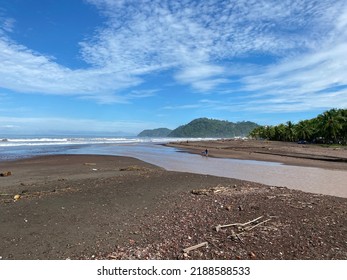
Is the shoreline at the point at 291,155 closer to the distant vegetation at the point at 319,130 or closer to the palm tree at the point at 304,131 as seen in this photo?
the distant vegetation at the point at 319,130

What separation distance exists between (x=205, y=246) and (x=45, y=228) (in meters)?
3.96

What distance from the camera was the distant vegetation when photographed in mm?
79000

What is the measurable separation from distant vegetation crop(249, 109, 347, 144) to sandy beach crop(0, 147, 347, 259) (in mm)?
78911

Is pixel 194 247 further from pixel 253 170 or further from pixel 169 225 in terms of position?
pixel 253 170

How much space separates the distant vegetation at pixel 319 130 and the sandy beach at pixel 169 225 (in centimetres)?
7891

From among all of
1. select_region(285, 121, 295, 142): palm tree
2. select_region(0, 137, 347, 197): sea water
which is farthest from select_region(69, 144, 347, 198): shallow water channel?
select_region(285, 121, 295, 142): palm tree

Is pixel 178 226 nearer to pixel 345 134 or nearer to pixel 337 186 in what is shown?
pixel 337 186

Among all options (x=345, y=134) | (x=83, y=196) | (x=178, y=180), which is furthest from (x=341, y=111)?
(x=83, y=196)

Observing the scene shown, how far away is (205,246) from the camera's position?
234 inches

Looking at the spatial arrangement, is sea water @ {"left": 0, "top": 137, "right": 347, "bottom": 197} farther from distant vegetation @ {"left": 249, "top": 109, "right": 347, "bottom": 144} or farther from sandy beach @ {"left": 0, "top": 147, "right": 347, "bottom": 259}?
distant vegetation @ {"left": 249, "top": 109, "right": 347, "bottom": 144}

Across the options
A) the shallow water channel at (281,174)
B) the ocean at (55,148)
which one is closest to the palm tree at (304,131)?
the ocean at (55,148)

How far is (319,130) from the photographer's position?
280 ft

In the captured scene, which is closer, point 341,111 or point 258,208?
point 258,208

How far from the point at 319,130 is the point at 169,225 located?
88.8 m
